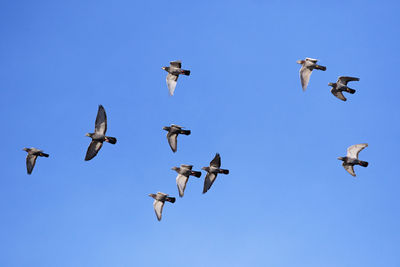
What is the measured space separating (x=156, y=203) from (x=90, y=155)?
8.64m

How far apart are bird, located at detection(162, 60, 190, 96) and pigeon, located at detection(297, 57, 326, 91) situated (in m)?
10.2

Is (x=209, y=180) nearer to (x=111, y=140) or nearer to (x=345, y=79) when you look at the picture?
(x=111, y=140)

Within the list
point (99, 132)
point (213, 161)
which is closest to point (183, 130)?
point (213, 161)

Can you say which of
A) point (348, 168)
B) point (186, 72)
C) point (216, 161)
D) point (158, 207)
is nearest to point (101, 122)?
point (186, 72)

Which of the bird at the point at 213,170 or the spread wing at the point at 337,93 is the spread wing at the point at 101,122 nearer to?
the bird at the point at 213,170

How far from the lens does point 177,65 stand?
206ft

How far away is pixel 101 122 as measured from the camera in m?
→ 57.5

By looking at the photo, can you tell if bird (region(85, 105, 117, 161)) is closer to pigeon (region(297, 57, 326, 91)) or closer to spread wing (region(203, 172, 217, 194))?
spread wing (region(203, 172, 217, 194))

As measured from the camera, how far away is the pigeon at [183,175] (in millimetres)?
61347

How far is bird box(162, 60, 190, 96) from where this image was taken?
62844 mm

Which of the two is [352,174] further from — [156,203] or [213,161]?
[156,203]

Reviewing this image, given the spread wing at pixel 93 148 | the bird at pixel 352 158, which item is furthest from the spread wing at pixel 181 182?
the bird at pixel 352 158

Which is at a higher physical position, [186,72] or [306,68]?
[306,68]

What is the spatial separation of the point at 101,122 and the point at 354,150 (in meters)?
21.6
